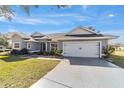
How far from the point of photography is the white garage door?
16.7 metres

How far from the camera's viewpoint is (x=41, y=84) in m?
6.34

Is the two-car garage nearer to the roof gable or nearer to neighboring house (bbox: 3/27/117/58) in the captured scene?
neighboring house (bbox: 3/27/117/58)

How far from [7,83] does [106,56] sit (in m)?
12.2

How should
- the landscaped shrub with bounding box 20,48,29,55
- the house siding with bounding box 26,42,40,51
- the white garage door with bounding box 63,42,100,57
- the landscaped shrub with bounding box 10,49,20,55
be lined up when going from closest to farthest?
the white garage door with bounding box 63,42,100,57 < the landscaped shrub with bounding box 10,49,20,55 < the landscaped shrub with bounding box 20,48,29,55 < the house siding with bounding box 26,42,40,51

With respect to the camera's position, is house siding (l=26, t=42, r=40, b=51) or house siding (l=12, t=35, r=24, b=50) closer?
house siding (l=12, t=35, r=24, b=50)

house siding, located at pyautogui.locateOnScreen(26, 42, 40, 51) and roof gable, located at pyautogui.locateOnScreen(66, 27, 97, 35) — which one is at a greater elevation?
roof gable, located at pyautogui.locateOnScreen(66, 27, 97, 35)

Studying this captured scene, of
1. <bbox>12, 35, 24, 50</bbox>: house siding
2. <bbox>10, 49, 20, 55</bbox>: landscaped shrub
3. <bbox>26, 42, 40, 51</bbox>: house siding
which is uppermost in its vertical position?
<bbox>12, 35, 24, 50</bbox>: house siding

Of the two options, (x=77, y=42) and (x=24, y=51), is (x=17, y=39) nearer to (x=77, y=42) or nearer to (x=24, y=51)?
(x=24, y=51)

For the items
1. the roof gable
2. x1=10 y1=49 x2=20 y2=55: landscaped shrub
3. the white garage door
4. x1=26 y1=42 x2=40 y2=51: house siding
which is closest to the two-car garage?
the white garage door

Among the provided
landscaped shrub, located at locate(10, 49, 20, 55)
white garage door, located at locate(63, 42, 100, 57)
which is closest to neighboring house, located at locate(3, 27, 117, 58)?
white garage door, located at locate(63, 42, 100, 57)

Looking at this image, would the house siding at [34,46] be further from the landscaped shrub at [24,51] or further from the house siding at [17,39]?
the house siding at [17,39]

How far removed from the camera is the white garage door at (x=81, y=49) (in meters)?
16.7

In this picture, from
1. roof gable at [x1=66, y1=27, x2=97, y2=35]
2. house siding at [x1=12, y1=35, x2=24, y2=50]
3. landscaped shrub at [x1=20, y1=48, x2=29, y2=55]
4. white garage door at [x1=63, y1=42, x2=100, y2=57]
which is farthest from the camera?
landscaped shrub at [x1=20, y1=48, x2=29, y2=55]
